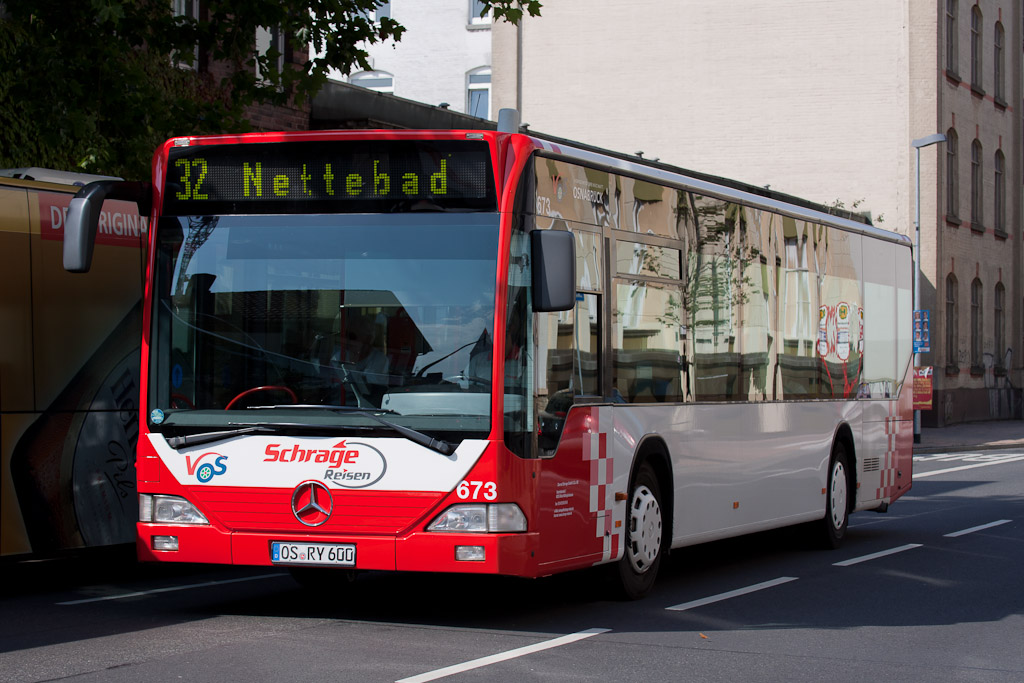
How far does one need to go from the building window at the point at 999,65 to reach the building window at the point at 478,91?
16460mm

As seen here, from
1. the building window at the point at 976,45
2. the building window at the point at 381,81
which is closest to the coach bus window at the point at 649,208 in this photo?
the building window at the point at 976,45

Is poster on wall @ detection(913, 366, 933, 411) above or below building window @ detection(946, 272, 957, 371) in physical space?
below

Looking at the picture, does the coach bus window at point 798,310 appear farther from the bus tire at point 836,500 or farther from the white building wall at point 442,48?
the white building wall at point 442,48

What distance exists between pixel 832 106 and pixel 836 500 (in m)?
32.0

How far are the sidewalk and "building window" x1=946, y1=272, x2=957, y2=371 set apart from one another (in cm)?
200

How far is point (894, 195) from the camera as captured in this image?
43.0 m

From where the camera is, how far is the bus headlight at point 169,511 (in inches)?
338

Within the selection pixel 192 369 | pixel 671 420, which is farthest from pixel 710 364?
pixel 192 369

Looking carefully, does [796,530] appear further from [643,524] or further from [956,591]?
[643,524]

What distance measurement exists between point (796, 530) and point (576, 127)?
111 feet

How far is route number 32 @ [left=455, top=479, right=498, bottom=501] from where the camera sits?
8.12m

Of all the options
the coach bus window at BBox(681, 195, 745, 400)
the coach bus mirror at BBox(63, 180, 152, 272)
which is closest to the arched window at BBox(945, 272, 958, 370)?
the coach bus window at BBox(681, 195, 745, 400)

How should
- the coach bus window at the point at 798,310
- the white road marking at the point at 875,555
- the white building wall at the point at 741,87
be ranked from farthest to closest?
the white building wall at the point at 741,87 < the white road marking at the point at 875,555 < the coach bus window at the point at 798,310

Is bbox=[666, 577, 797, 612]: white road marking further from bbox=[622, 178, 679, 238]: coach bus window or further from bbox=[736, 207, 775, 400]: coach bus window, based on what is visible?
bbox=[622, 178, 679, 238]: coach bus window
